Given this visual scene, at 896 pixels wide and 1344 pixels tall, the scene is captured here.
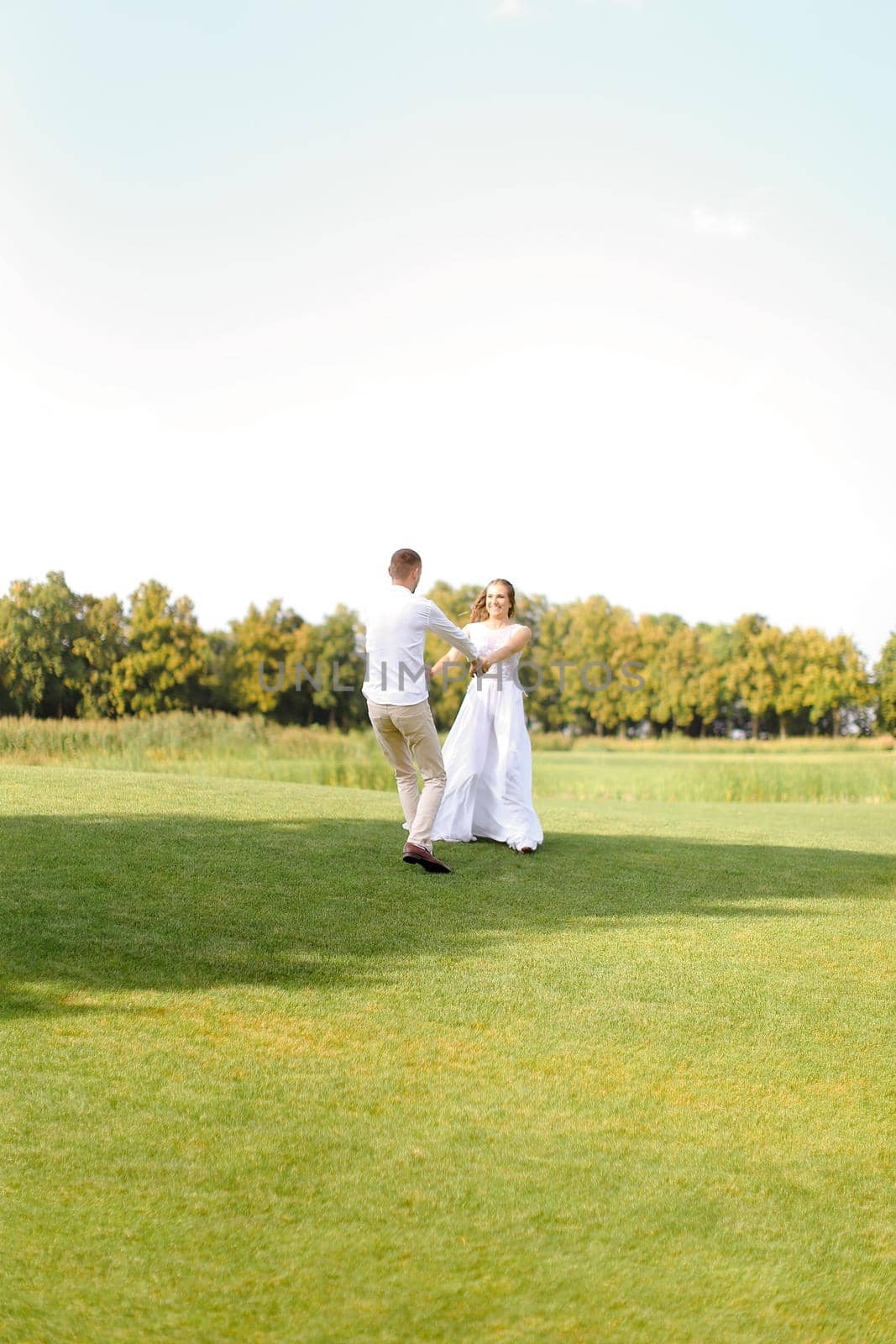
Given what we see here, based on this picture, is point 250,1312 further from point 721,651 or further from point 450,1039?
point 721,651

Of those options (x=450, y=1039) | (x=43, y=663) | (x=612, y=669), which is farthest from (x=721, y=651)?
(x=450, y=1039)

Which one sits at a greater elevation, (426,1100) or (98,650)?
(98,650)

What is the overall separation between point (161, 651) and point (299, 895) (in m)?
37.9

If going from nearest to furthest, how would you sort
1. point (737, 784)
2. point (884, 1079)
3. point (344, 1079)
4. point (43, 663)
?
point (344, 1079) → point (884, 1079) → point (737, 784) → point (43, 663)

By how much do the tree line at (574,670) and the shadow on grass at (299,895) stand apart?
32.8 meters

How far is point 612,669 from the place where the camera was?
212ft

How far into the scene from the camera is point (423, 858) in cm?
805

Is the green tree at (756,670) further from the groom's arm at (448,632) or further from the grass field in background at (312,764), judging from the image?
the groom's arm at (448,632)

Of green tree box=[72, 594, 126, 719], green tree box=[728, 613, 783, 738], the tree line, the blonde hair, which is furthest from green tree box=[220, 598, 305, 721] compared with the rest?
the blonde hair

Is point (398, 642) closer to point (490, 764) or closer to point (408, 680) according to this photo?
point (408, 680)

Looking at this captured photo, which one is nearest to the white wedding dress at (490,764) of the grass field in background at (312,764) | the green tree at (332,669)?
the grass field in background at (312,764)

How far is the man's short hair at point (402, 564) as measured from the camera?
8008 mm

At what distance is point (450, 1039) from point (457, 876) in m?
3.01

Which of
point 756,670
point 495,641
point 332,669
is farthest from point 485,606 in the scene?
point 756,670
